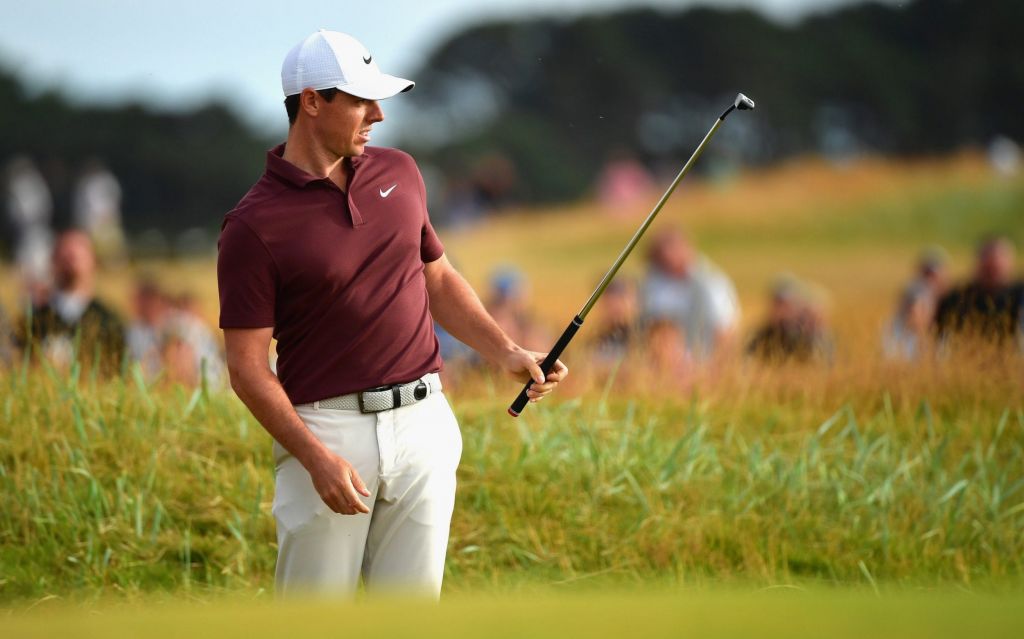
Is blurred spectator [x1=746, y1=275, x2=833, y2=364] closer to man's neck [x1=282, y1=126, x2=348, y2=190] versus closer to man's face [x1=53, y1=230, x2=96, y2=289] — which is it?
man's face [x1=53, y1=230, x2=96, y2=289]

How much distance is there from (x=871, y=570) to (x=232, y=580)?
2584 millimetres

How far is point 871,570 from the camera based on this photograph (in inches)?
244

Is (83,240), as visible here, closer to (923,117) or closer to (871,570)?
(871,570)

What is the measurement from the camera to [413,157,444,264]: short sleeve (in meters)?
4.35

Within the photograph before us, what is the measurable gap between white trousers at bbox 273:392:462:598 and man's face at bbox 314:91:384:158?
Result: 715 millimetres

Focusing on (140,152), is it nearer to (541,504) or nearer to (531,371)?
(541,504)

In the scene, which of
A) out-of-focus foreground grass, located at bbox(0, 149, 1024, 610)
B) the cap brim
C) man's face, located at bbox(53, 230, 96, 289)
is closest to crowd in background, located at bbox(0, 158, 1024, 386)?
man's face, located at bbox(53, 230, 96, 289)

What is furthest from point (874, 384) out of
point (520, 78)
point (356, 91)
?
point (520, 78)

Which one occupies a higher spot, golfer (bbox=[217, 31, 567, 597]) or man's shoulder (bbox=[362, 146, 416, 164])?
man's shoulder (bbox=[362, 146, 416, 164])

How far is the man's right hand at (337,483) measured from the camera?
3949 mm

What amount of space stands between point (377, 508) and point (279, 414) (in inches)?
16.3

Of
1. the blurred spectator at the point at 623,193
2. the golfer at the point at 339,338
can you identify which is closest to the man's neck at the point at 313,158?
the golfer at the point at 339,338

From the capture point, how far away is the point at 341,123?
13.5 feet

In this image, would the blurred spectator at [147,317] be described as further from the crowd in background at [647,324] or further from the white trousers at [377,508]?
the white trousers at [377,508]
